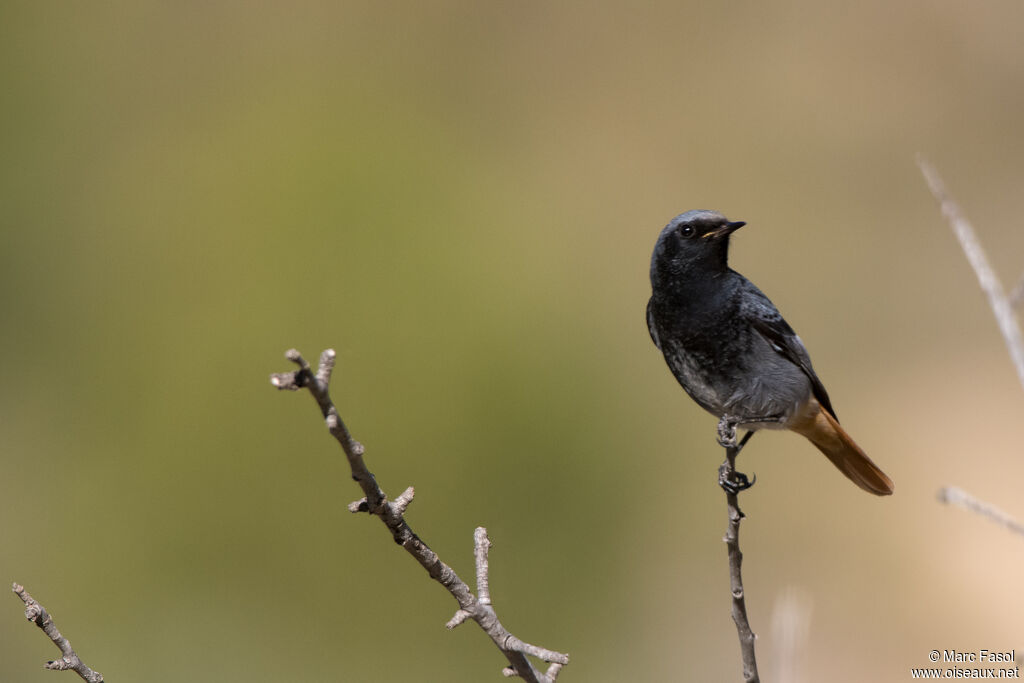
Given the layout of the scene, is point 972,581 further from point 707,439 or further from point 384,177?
point 384,177

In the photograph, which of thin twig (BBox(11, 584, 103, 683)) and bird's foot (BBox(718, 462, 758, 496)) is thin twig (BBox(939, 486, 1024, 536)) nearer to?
bird's foot (BBox(718, 462, 758, 496))

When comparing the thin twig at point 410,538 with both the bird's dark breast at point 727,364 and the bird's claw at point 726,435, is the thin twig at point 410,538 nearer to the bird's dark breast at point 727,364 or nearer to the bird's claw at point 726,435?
the bird's claw at point 726,435

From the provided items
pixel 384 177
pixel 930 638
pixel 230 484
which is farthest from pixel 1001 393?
pixel 230 484

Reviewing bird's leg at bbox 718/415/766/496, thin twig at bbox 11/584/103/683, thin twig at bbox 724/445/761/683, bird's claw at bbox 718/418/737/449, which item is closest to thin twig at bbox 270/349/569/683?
thin twig at bbox 724/445/761/683

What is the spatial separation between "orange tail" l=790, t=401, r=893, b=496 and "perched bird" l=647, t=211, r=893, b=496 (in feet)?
0.58

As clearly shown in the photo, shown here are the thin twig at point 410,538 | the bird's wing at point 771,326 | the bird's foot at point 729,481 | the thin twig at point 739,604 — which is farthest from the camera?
the bird's wing at point 771,326

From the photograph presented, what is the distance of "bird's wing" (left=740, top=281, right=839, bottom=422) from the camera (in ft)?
12.3

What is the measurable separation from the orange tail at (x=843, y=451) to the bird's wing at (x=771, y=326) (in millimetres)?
192

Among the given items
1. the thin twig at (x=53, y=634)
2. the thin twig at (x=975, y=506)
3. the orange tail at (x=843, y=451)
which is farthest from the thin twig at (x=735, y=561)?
the thin twig at (x=53, y=634)

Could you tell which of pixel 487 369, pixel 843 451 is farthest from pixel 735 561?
pixel 487 369

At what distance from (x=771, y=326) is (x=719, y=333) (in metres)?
0.26

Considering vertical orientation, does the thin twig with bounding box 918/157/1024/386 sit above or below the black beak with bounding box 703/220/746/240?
below

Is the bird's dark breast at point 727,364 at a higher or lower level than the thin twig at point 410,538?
higher

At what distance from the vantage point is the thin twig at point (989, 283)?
1.88m
